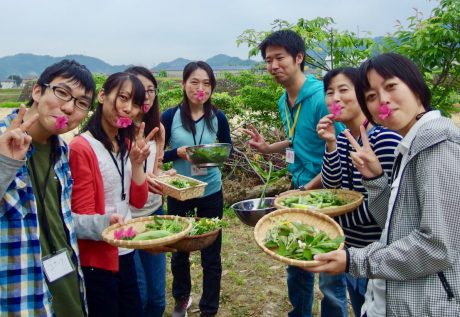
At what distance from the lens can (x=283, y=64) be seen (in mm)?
3416

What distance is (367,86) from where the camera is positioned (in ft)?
6.49

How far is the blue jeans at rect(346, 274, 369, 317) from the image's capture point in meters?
2.65

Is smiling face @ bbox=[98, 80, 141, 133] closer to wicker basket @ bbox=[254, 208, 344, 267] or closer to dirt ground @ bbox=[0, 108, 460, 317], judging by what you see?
wicker basket @ bbox=[254, 208, 344, 267]

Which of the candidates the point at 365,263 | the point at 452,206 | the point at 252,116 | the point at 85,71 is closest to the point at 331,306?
the point at 365,263

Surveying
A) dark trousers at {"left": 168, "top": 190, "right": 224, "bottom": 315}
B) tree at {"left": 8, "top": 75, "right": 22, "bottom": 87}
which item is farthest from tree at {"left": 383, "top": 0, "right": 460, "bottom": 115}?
tree at {"left": 8, "top": 75, "right": 22, "bottom": 87}

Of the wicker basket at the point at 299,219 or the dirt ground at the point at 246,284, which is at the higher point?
the wicker basket at the point at 299,219

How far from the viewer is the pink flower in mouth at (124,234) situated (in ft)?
8.01

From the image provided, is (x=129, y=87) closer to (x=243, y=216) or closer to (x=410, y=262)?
(x=243, y=216)

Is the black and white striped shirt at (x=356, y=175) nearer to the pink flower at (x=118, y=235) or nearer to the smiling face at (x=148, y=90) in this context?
the pink flower at (x=118, y=235)

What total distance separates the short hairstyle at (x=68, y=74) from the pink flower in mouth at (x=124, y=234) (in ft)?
2.85

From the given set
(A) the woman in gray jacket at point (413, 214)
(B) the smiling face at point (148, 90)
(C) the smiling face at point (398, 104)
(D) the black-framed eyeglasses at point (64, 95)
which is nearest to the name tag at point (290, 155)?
(B) the smiling face at point (148, 90)

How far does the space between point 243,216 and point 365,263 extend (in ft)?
4.69

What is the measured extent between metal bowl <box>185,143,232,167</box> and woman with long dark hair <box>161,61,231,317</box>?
29cm

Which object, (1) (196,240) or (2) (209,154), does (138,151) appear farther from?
(2) (209,154)
